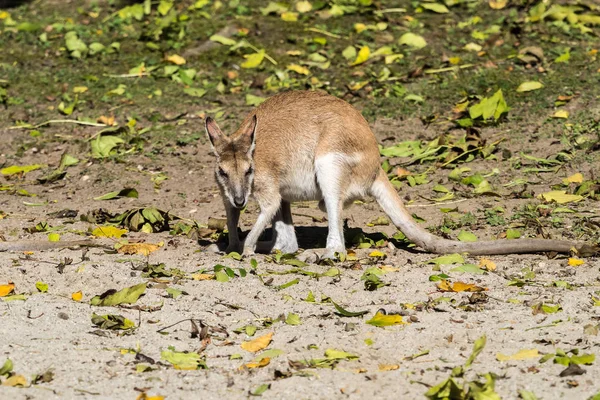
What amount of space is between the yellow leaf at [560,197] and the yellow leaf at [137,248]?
301cm

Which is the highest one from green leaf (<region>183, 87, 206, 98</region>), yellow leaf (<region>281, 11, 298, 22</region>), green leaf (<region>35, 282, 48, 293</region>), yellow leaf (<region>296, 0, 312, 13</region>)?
green leaf (<region>35, 282, 48, 293</region>)

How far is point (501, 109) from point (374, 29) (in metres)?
2.59

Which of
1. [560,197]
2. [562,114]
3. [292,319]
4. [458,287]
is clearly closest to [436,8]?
[562,114]

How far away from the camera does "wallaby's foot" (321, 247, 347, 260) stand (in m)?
6.45

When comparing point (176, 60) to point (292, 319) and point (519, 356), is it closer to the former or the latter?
point (292, 319)

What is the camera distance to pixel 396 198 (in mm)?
6742

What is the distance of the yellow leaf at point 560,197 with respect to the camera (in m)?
7.20

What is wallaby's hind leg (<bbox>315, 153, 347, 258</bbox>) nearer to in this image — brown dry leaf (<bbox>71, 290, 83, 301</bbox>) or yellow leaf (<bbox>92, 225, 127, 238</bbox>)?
yellow leaf (<bbox>92, 225, 127, 238</bbox>)

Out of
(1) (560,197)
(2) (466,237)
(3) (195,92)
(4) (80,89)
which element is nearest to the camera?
(2) (466,237)

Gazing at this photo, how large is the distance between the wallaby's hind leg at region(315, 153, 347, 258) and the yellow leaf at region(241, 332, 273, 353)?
1.89 metres

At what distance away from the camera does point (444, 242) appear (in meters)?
6.39

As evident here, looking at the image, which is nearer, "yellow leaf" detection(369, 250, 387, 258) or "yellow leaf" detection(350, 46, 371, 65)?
"yellow leaf" detection(369, 250, 387, 258)

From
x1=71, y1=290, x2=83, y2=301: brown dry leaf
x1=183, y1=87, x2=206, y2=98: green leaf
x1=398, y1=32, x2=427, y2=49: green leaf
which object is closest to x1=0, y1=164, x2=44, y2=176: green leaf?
x1=183, y1=87, x2=206, y2=98: green leaf

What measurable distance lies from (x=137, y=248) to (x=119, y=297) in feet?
3.90
